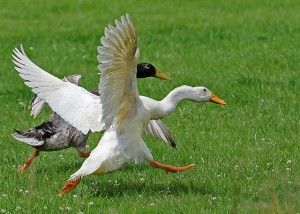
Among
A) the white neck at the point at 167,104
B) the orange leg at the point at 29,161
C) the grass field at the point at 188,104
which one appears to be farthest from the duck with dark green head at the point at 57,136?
the white neck at the point at 167,104

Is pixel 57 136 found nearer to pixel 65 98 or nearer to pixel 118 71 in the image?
pixel 65 98

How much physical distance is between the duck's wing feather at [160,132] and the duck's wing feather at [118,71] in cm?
134

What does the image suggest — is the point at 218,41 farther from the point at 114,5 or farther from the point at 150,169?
the point at 150,169

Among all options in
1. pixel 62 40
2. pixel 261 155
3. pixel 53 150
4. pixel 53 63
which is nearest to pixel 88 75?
pixel 53 63

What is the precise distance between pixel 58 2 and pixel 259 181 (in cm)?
1412

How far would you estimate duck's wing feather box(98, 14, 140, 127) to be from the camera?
6617 millimetres

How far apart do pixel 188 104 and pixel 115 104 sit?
13.1 feet

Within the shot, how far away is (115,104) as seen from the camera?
7211mm

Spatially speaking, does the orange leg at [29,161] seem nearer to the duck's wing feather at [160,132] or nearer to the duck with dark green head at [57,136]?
the duck with dark green head at [57,136]

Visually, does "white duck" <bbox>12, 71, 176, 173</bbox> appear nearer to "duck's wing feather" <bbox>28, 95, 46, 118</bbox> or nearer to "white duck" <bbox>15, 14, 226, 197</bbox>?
"white duck" <bbox>15, 14, 226, 197</bbox>

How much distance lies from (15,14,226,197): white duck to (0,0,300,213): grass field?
308 mm

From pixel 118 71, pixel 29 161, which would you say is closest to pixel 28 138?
pixel 29 161

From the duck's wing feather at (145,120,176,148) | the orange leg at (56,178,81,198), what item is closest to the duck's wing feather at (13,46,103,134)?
the orange leg at (56,178,81,198)

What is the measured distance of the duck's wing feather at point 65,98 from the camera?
7812 mm
